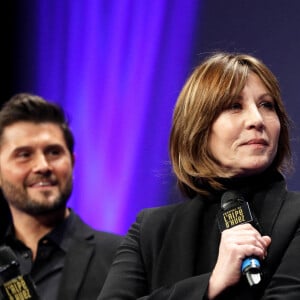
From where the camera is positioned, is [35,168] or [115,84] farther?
[115,84]

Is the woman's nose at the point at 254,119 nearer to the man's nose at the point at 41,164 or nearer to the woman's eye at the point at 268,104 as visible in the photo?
the woman's eye at the point at 268,104

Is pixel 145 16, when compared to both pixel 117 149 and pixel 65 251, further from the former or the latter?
pixel 65 251

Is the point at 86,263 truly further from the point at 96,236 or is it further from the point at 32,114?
the point at 32,114

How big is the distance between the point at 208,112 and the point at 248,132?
13 centimetres

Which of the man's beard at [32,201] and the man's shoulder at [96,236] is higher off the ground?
the man's beard at [32,201]

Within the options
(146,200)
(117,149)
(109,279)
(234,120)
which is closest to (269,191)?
(234,120)

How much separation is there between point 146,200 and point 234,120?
143cm

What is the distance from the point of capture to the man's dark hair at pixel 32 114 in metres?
3.10

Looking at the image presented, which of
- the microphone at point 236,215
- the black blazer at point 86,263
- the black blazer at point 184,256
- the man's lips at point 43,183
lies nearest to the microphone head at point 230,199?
the microphone at point 236,215

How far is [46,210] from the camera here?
2861 millimetres

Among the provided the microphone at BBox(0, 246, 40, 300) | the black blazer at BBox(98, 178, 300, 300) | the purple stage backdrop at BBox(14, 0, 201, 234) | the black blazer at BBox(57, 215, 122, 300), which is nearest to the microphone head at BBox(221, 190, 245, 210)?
the black blazer at BBox(98, 178, 300, 300)

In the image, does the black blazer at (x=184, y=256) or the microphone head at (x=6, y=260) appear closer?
the black blazer at (x=184, y=256)

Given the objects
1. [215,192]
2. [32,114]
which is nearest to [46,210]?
[32,114]

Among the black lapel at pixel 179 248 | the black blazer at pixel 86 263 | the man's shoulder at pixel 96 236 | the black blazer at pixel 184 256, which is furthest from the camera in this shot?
the man's shoulder at pixel 96 236
